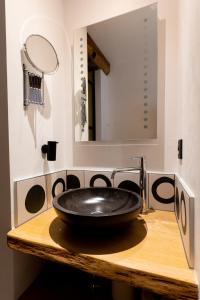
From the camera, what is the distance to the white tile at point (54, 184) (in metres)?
1.14

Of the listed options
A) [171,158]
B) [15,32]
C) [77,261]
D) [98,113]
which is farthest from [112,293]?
[15,32]

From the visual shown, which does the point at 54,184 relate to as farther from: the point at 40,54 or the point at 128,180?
the point at 40,54

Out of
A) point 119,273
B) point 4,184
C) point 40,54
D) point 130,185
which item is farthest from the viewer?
point 130,185

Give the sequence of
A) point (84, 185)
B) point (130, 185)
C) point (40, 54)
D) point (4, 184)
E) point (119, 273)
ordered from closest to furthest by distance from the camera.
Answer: point (119, 273), point (4, 184), point (40, 54), point (130, 185), point (84, 185)

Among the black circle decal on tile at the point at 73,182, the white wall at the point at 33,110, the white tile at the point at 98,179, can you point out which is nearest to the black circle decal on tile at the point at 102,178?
the white tile at the point at 98,179

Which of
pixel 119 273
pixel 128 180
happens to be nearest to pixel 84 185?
pixel 128 180

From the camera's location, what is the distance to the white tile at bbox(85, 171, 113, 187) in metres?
1.18

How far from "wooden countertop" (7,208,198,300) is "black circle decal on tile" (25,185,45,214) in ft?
0.23

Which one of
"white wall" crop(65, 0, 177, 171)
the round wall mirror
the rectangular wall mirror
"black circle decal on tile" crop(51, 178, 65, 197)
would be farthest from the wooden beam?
"black circle decal on tile" crop(51, 178, 65, 197)

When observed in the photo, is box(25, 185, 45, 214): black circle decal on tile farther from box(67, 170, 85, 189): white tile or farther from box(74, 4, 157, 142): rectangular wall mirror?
box(74, 4, 157, 142): rectangular wall mirror

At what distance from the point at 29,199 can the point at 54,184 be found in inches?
8.7

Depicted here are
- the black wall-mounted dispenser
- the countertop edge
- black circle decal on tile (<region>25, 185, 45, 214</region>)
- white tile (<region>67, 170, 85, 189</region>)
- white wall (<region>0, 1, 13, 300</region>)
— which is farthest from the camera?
white tile (<region>67, 170, 85, 189</region>)

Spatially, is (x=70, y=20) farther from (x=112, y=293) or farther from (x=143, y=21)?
(x=112, y=293)

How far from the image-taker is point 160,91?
107cm
